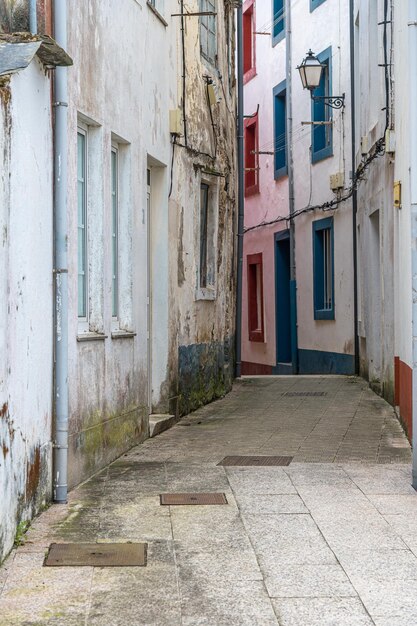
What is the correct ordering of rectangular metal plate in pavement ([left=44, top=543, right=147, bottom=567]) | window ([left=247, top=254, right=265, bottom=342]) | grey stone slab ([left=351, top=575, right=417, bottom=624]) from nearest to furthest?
grey stone slab ([left=351, top=575, right=417, bottom=624]) < rectangular metal plate in pavement ([left=44, top=543, right=147, bottom=567]) < window ([left=247, top=254, right=265, bottom=342])

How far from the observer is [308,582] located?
214 inches

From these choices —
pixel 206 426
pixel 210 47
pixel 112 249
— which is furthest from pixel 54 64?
pixel 210 47

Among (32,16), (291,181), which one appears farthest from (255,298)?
(32,16)

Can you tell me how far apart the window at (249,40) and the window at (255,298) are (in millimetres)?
4151

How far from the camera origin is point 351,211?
18.6m

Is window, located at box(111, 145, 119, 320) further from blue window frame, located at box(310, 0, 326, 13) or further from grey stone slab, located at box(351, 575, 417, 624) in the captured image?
blue window frame, located at box(310, 0, 326, 13)

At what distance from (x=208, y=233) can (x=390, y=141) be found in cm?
373

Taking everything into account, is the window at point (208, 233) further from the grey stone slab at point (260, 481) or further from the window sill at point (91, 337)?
the grey stone slab at point (260, 481)

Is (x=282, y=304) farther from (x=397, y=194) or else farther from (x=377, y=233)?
(x=397, y=194)

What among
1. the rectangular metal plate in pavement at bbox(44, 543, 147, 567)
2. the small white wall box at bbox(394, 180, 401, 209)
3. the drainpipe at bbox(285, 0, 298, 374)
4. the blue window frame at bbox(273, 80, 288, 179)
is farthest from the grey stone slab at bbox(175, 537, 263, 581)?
the blue window frame at bbox(273, 80, 288, 179)

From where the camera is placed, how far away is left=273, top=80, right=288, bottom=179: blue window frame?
22594 millimetres

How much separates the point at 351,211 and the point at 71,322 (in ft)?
36.8

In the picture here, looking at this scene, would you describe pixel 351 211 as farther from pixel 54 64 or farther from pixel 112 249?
pixel 54 64

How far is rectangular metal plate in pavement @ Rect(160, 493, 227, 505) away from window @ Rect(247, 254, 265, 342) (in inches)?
645
